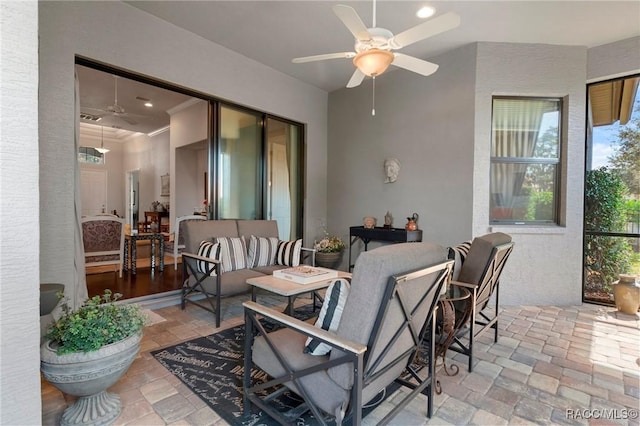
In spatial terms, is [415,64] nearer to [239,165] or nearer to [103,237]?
[239,165]

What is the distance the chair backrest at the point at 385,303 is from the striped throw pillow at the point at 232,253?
2371 mm

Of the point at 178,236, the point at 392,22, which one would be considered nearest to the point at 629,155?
the point at 392,22

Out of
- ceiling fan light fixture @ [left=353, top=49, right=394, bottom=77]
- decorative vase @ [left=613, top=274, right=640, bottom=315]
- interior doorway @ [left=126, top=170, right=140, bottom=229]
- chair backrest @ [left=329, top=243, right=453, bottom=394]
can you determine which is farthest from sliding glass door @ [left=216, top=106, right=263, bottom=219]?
interior doorway @ [left=126, top=170, right=140, bottom=229]

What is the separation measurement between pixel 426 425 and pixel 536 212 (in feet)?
11.7

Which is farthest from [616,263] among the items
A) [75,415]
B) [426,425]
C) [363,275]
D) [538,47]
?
[75,415]

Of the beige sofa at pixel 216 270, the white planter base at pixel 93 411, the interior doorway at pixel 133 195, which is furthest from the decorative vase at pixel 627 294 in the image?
the interior doorway at pixel 133 195

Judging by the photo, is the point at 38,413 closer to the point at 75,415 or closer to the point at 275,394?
the point at 75,415

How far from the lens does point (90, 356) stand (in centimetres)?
161

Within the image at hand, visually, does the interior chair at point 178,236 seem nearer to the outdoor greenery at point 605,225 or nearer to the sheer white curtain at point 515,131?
the sheer white curtain at point 515,131

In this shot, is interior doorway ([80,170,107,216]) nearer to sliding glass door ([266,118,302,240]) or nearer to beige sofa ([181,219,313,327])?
sliding glass door ([266,118,302,240])

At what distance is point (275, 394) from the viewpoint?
5.79 ft

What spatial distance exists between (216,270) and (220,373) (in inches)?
43.0

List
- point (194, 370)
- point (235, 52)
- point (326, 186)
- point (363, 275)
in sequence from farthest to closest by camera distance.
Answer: point (326, 186), point (235, 52), point (194, 370), point (363, 275)

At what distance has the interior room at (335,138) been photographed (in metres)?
1.42
